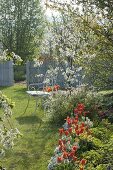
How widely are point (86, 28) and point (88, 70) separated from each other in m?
1.60

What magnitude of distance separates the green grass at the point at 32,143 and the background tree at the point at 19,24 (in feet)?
70.8

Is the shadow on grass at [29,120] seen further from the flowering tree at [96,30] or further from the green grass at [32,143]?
the flowering tree at [96,30]

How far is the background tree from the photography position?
3412 centimetres

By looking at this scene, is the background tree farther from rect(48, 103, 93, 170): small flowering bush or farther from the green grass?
rect(48, 103, 93, 170): small flowering bush

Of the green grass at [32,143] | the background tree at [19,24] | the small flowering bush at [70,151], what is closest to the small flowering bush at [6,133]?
the small flowering bush at [70,151]

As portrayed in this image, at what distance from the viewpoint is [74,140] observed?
6.96 meters

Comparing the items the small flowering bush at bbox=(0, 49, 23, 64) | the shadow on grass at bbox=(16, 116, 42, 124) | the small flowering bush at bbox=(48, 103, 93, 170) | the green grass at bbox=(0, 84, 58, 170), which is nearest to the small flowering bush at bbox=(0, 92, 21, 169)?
the small flowering bush at bbox=(0, 49, 23, 64)

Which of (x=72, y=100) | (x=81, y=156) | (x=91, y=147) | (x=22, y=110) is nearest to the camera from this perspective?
(x=81, y=156)

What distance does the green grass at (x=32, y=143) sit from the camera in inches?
298

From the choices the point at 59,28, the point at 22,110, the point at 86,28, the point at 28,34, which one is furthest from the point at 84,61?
the point at 28,34

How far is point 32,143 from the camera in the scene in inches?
355

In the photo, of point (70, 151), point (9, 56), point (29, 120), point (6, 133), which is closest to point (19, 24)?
point (29, 120)

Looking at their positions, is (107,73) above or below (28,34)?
below

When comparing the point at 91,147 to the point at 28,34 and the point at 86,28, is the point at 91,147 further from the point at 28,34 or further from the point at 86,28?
the point at 28,34
